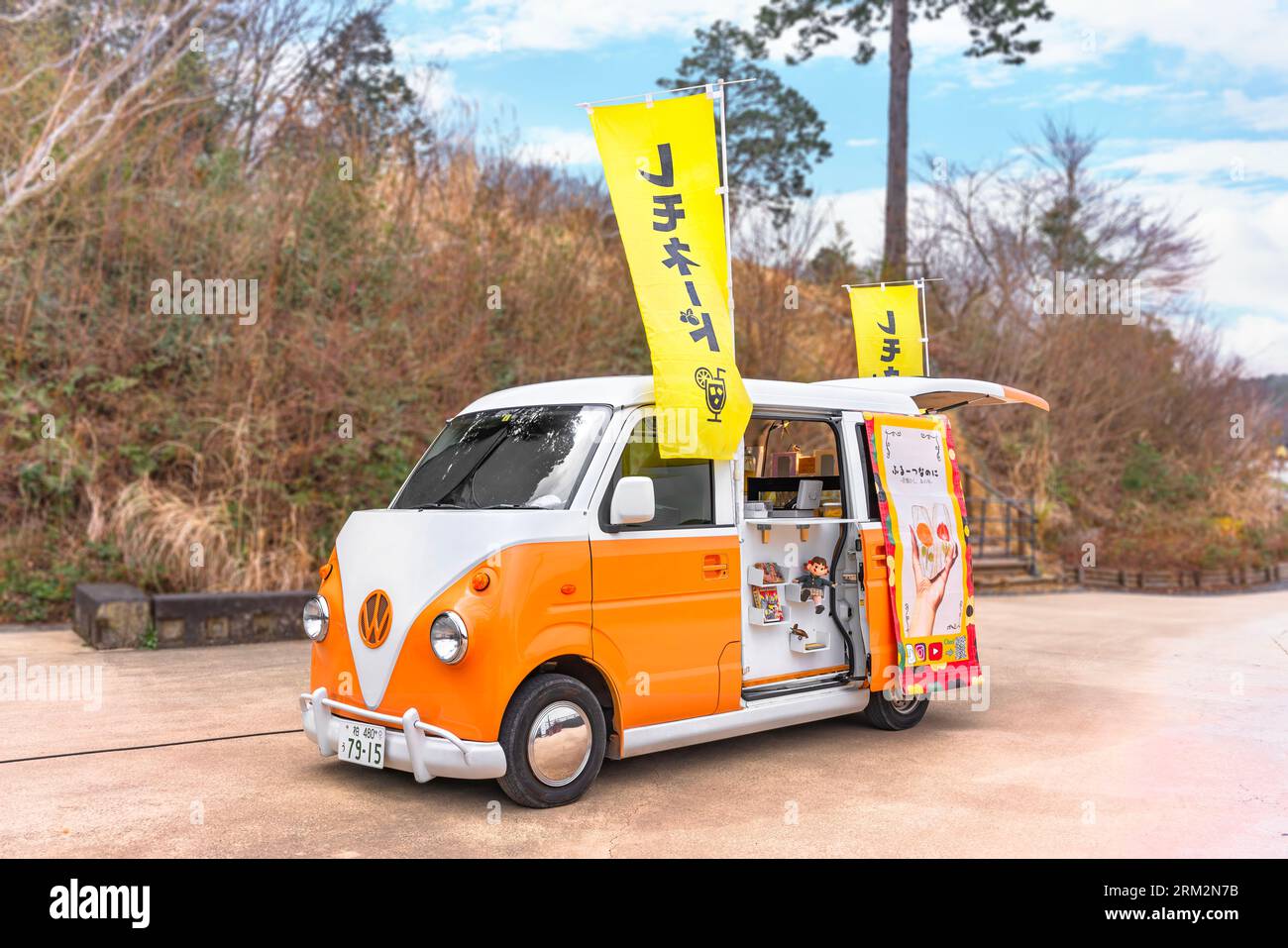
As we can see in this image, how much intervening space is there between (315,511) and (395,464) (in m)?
1.11

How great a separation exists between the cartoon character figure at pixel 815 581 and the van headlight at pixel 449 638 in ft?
8.23

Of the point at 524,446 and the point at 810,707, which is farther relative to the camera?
the point at 810,707

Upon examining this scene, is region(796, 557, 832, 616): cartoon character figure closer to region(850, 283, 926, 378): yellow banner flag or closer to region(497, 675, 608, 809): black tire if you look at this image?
region(497, 675, 608, 809): black tire

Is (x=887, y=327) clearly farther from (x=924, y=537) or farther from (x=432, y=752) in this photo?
(x=432, y=752)

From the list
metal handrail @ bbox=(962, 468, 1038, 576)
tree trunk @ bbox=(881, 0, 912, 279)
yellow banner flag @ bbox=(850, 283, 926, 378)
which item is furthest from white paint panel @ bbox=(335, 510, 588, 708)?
tree trunk @ bbox=(881, 0, 912, 279)

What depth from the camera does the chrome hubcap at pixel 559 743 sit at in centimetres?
546

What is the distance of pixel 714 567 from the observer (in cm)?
632

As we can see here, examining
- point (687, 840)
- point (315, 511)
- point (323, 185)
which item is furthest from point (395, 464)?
point (687, 840)

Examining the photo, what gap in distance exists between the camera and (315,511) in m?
12.7

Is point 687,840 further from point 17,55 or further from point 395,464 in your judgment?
point 17,55

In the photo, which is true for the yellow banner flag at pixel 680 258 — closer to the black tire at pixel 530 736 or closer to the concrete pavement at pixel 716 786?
the black tire at pixel 530 736

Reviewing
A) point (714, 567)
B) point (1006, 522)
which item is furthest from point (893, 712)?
point (1006, 522)

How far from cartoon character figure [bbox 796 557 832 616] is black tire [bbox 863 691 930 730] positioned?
0.88m

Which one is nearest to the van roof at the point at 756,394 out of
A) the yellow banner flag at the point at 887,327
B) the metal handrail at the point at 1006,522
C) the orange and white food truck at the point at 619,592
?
the orange and white food truck at the point at 619,592
